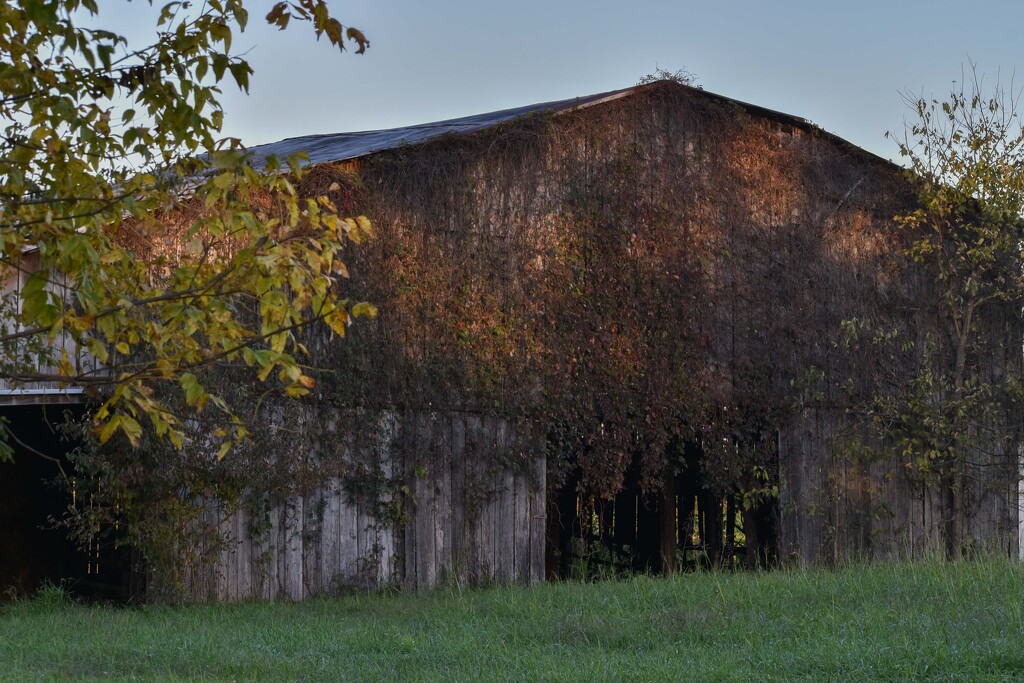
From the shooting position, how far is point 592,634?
7.86 m

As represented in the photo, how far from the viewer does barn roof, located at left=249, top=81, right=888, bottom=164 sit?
1194cm

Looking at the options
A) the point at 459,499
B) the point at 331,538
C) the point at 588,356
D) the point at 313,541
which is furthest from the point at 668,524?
the point at 313,541

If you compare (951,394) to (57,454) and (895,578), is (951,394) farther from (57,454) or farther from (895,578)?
(57,454)

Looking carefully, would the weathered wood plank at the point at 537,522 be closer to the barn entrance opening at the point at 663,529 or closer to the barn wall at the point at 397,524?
the barn wall at the point at 397,524

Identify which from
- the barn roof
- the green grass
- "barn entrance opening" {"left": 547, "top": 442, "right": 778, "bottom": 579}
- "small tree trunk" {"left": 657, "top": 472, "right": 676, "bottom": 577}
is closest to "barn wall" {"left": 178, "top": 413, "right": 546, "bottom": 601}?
the green grass

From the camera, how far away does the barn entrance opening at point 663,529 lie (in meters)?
14.2

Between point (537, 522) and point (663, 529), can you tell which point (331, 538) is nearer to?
point (537, 522)

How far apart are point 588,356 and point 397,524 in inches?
110

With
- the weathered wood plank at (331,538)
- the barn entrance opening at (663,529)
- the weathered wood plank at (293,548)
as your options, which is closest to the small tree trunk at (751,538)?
the barn entrance opening at (663,529)

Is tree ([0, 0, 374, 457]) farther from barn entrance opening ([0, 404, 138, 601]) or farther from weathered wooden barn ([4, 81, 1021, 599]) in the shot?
barn entrance opening ([0, 404, 138, 601])

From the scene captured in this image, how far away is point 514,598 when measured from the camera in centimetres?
954

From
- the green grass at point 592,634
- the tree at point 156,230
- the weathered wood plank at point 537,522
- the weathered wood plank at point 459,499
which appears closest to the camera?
the tree at point 156,230

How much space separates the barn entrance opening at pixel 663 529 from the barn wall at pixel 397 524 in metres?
1.33

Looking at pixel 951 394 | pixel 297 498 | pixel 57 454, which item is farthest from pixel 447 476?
pixel 951 394
